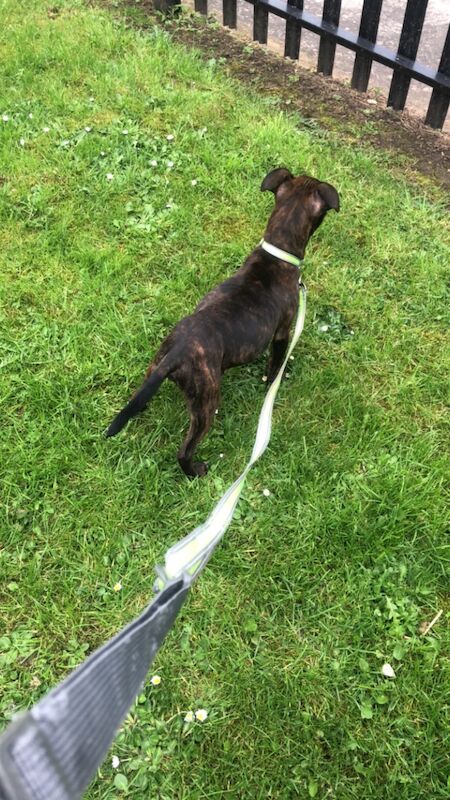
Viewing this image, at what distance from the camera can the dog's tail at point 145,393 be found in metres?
2.35

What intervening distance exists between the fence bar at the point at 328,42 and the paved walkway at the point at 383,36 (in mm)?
180

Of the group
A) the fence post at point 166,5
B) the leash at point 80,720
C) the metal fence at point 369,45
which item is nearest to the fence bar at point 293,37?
the metal fence at point 369,45

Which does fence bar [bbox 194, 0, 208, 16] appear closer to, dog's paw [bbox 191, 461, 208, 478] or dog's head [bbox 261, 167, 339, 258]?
dog's head [bbox 261, 167, 339, 258]

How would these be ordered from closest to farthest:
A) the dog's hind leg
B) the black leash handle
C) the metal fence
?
the black leash handle, the dog's hind leg, the metal fence

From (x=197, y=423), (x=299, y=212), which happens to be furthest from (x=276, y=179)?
(x=197, y=423)

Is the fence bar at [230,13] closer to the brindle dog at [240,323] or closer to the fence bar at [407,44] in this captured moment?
the fence bar at [407,44]

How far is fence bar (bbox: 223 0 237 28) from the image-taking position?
5.12 m

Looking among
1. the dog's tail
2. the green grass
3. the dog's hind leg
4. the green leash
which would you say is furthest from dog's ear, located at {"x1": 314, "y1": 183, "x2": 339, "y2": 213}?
the green leash

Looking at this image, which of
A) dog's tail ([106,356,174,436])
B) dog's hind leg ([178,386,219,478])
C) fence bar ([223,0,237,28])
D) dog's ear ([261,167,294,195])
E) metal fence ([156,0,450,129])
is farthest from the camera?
fence bar ([223,0,237,28])

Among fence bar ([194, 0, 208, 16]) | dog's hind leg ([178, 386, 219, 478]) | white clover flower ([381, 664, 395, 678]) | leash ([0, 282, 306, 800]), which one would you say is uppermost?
leash ([0, 282, 306, 800])

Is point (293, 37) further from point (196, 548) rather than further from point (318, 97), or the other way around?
point (196, 548)

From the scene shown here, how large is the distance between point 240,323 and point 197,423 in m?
0.47

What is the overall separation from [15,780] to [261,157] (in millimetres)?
4116

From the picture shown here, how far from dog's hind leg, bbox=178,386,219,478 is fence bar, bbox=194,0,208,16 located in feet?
14.3
